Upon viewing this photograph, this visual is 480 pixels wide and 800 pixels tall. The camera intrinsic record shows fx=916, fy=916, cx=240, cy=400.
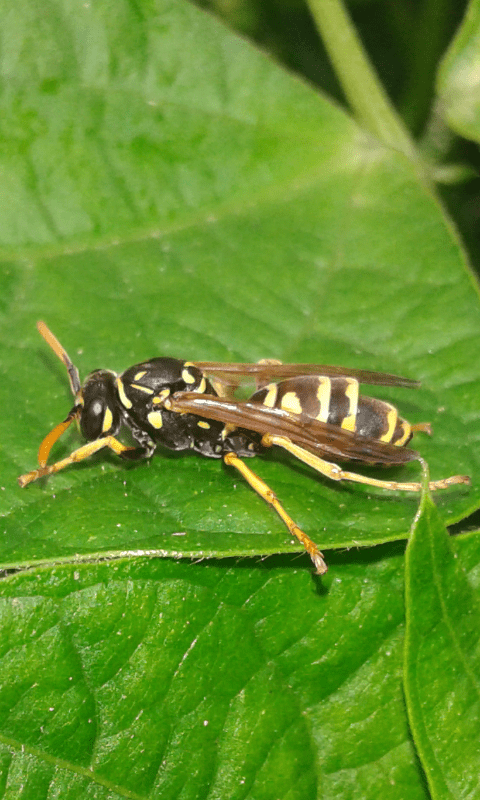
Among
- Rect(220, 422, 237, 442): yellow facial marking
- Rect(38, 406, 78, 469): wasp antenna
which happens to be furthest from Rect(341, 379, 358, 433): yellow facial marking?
Rect(38, 406, 78, 469): wasp antenna

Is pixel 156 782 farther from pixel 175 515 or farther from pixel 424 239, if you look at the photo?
pixel 424 239

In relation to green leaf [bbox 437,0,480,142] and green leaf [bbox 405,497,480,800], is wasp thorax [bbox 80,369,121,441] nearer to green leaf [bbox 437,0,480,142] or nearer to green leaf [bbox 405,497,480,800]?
green leaf [bbox 405,497,480,800]

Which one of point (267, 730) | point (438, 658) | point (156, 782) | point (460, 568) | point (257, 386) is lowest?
point (156, 782)

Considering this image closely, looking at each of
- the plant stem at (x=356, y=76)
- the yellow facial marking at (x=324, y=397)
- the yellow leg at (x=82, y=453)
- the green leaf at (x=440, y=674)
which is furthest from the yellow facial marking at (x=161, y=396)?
the plant stem at (x=356, y=76)

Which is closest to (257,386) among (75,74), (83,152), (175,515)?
(175,515)

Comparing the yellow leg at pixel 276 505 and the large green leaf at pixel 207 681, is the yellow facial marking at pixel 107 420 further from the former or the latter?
the large green leaf at pixel 207 681

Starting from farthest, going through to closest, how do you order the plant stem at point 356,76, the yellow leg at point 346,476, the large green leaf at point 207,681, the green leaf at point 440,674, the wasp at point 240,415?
1. the plant stem at point 356,76
2. the wasp at point 240,415
3. the yellow leg at point 346,476
4. the large green leaf at point 207,681
5. the green leaf at point 440,674

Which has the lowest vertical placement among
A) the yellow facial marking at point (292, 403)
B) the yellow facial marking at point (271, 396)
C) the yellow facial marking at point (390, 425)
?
the yellow facial marking at point (271, 396)
